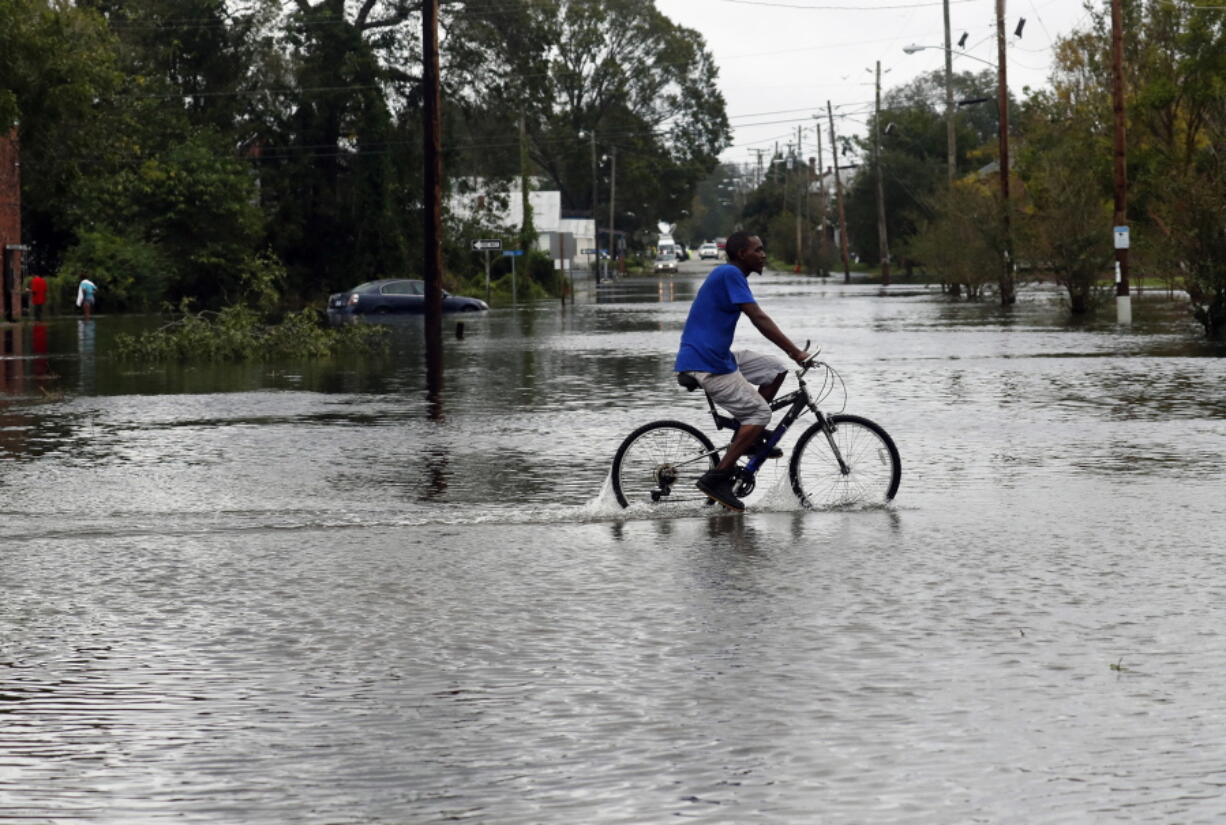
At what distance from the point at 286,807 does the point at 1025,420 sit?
13900 mm

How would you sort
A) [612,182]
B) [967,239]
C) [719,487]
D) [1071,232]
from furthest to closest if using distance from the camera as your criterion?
[612,182] → [967,239] → [1071,232] → [719,487]

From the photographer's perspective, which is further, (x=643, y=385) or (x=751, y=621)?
(x=643, y=385)

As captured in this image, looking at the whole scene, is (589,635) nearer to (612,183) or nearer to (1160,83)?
(1160,83)

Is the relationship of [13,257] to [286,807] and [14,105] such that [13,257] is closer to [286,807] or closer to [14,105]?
[14,105]

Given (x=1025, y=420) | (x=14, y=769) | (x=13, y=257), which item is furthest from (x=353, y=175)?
(x=14, y=769)

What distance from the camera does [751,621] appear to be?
832cm

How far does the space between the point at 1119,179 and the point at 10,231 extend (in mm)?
32979

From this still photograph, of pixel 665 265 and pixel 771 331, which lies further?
pixel 665 265

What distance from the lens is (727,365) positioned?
1181 cm

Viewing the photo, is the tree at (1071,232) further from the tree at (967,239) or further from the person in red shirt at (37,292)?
the person in red shirt at (37,292)

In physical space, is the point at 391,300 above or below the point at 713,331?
above

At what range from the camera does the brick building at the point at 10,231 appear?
56434 millimetres

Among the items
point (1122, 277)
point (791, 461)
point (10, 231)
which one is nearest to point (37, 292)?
point (10, 231)

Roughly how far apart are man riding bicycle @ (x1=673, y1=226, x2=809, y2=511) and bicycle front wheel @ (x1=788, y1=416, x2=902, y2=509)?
401mm
